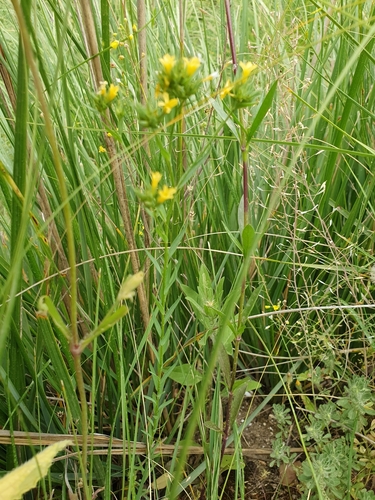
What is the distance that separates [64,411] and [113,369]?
12 centimetres

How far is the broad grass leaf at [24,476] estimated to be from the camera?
1.48 feet

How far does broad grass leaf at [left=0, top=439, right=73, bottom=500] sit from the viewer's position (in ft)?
1.48

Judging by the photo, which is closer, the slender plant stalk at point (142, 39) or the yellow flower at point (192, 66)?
the yellow flower at point (192, 66)

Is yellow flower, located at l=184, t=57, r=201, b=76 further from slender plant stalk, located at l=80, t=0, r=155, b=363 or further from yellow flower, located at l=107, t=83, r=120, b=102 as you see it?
slender plant stalk, located at l=80, t=0, r=155, b=363

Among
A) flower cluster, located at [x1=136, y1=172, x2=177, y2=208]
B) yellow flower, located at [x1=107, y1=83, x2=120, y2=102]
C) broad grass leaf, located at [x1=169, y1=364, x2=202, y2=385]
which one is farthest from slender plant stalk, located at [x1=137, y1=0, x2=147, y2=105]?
broad grass leaf, located at [x1=169, y1=364, x2=202, y2=385]

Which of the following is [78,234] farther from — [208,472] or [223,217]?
[208,472]

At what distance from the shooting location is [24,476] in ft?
1.51

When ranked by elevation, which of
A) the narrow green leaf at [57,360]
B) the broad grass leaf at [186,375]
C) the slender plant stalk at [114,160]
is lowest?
the broad grass leaf at [186,375]

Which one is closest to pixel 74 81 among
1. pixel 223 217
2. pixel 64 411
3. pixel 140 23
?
pixel 140 23

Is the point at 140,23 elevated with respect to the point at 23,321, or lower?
elevated

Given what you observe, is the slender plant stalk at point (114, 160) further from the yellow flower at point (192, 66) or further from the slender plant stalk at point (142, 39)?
the yellow flower at point (192, 66)

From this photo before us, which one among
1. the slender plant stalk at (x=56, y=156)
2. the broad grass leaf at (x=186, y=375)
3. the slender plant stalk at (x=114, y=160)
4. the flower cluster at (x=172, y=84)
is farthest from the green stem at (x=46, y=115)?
the broad grass leaf at (x=186, y=375)

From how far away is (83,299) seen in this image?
81 cm

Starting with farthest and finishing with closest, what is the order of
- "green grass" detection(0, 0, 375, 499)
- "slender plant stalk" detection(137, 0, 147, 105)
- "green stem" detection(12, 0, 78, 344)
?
"slender plant stalk" detection(137, 0, 147, 105)
"green grass" detection(0, 0, 375, 499)
"green stem" detection(12, 0, 78, 344)
